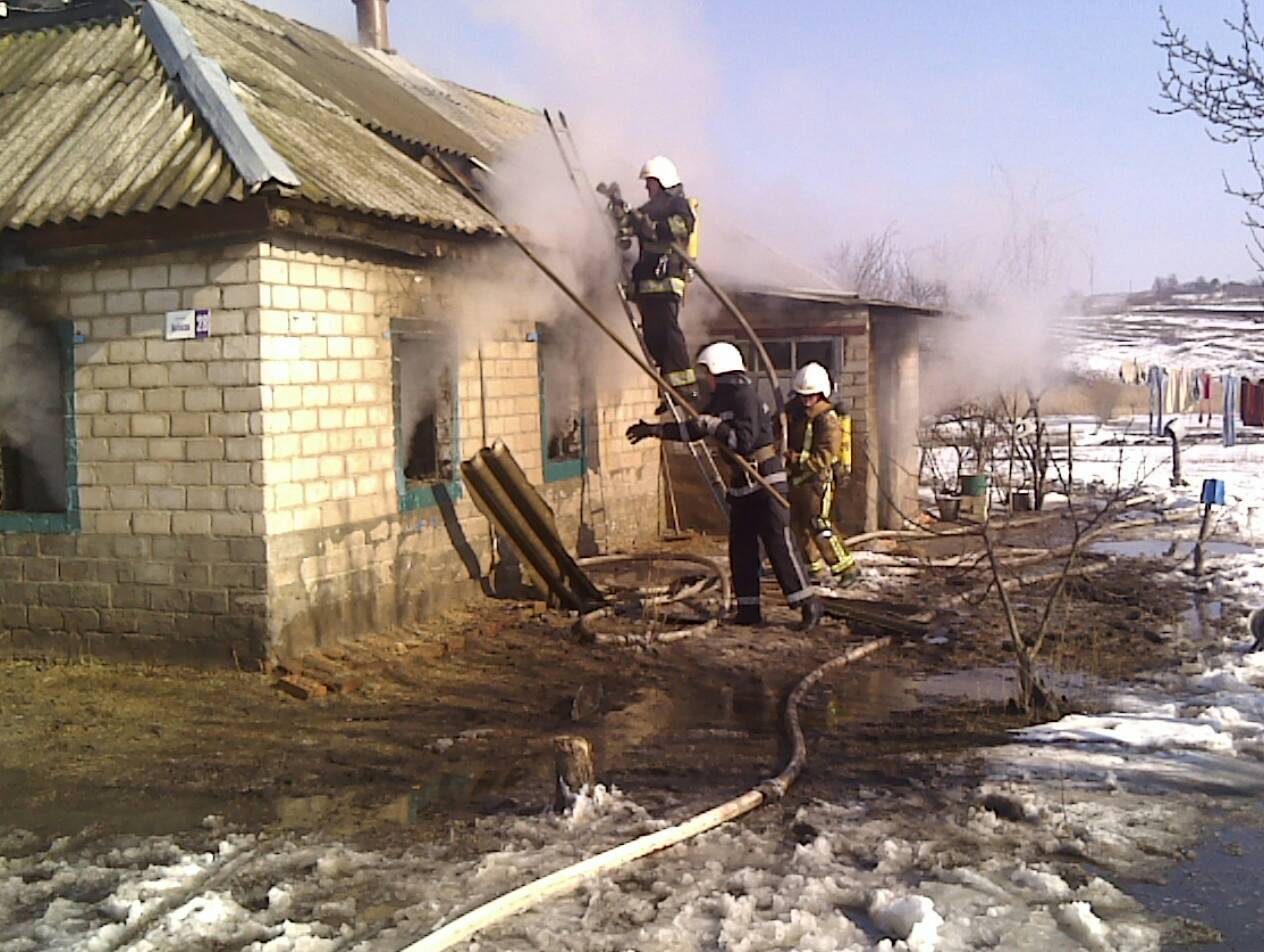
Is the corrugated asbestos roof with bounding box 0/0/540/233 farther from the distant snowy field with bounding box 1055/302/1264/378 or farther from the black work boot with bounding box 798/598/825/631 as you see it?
the distant snowy field with bounding box 1055/302/1264/378

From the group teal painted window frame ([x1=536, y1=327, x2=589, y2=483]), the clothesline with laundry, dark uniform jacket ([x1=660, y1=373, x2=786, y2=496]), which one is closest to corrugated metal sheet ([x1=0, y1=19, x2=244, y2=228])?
dark uniform jacket ([x1=660, y1=373, x2=786, y2=496])

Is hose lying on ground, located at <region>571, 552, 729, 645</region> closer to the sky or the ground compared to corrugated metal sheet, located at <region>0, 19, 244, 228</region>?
closer to the ground

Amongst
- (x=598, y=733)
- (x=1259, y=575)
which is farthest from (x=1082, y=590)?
(x=598, y=733)

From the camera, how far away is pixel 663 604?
8.89 meters

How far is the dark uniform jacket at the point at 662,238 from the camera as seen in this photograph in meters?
9.05

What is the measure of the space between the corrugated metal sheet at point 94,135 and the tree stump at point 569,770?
162 inches

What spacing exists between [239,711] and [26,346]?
338 centimetres

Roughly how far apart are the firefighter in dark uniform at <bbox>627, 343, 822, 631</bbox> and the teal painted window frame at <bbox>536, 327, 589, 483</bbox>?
207 cm

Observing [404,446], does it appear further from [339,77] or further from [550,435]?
[339,77]

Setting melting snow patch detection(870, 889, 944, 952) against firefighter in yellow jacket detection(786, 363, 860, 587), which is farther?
firefighter in yellow jacket detection(786, 363, 860, 587)

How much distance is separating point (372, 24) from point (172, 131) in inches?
366

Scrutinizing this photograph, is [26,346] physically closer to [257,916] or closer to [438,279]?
[438,279]

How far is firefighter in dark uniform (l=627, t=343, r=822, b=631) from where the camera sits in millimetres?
8289

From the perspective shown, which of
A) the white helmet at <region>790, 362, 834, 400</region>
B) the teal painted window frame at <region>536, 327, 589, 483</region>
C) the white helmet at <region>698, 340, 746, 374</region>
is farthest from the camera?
the teal painted window frame at <region>536, 327, 589, 483</region>
